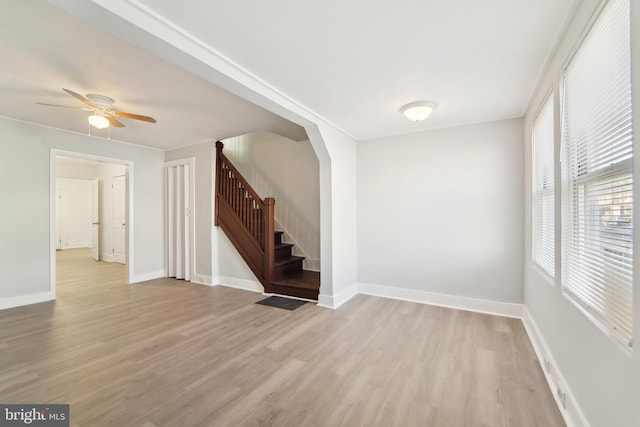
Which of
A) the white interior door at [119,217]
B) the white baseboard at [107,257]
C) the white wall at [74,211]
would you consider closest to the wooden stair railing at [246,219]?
the white interior door at [119,217]

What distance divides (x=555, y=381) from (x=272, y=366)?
2062mm

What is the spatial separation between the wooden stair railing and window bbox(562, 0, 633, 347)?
3.35 metres

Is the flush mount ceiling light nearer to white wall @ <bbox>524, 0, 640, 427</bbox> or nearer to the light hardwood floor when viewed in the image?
white wall @ <bbox>524, 0, 640, 427</bbox>

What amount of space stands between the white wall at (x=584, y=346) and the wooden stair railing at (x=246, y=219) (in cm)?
324

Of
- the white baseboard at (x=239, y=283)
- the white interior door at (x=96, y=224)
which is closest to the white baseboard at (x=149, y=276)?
the white baseboard at (x=239, y=283)

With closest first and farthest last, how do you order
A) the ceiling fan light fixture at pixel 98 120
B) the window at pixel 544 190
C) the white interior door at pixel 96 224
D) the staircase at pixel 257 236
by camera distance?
the window at pixel 544 190
the ceiling fan light fixture at pixel 98 120
the staircase at pixel 257 236
the white interior door at pixel 96 224

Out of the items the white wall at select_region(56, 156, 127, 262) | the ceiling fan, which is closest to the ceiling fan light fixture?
the ceiling fan

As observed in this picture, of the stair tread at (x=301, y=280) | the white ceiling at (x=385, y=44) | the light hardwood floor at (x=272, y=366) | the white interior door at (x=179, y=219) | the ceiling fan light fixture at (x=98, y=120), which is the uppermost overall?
the white ceiling at (x=385, y=44)

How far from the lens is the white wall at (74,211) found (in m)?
8.22

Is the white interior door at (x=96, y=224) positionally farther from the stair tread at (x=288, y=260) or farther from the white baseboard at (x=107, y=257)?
the stair tread at (x=288, y=260)

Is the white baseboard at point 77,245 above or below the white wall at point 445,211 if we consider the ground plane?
below

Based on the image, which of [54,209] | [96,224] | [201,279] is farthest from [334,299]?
[96,224]

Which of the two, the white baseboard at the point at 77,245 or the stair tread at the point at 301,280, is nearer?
the stair tread at the point at 301,280

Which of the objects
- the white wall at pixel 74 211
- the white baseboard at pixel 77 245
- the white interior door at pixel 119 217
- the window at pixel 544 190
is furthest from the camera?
the white baseboard at pixel 77 245
